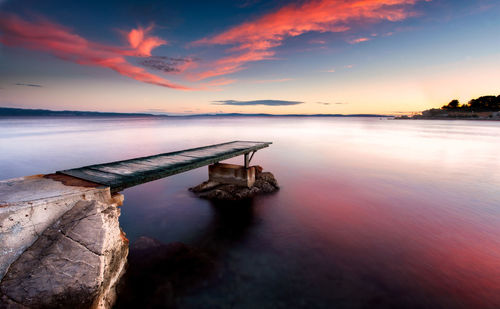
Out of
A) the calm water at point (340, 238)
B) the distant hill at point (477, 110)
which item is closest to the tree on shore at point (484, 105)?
the distant hill at point (477, 110)

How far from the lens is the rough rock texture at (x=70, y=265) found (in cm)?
320

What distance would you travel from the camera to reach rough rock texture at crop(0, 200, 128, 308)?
320 cm

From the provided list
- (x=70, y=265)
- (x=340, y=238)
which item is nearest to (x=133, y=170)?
(x=70, y=265)

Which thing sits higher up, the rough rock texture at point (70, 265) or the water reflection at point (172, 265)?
the rough rock texture at point (70, 265)

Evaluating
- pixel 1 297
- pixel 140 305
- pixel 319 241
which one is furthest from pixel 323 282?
pixel 1 297

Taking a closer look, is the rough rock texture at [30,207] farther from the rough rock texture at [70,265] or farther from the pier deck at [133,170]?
the pier deck at [133,170]

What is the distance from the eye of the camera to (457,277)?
19.5 ft

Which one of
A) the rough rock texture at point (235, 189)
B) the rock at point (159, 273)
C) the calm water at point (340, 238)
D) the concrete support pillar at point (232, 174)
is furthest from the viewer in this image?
the concrete support pillar at point (232, 174)

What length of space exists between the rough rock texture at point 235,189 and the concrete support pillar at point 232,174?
0.86ft

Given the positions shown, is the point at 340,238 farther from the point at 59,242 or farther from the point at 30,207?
the point at 30,207

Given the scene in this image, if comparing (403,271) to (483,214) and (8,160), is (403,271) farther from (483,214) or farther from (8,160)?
(8,160)

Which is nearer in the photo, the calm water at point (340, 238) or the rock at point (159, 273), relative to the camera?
the rock at point (159, 273)

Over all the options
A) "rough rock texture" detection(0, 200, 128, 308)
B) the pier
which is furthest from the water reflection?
"rough rock texture" detection(0, 200, 128, 308)

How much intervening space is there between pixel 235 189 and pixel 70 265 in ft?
27.6
